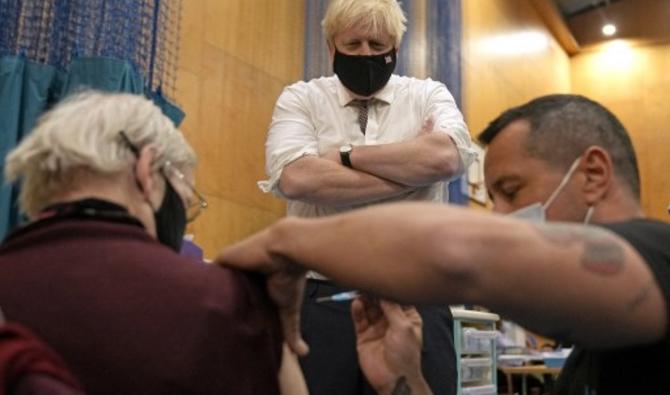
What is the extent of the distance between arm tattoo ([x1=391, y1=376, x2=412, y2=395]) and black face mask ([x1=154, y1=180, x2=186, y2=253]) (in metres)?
0.51

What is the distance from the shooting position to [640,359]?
93cm

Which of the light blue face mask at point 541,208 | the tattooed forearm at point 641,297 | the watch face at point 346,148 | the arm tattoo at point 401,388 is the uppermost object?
the watch face at point 346,148

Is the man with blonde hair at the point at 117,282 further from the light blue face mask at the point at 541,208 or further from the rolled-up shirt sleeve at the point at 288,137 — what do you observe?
the rolled-up shirt sleeve at the point at 288,137

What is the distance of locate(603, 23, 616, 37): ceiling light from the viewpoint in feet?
24.5

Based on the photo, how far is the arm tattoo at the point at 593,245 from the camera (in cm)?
74

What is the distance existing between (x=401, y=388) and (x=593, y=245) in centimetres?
72

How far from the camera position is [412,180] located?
1844 mm

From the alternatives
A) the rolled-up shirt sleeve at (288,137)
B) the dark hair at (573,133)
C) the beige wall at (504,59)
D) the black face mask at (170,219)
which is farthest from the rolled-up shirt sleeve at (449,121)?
the beige wall at (504,59)

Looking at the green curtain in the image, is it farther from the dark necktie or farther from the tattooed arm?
the tattooed arm

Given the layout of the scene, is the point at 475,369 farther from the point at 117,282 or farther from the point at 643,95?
the point at 643,95

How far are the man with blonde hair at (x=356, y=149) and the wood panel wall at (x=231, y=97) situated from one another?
44.5 inches

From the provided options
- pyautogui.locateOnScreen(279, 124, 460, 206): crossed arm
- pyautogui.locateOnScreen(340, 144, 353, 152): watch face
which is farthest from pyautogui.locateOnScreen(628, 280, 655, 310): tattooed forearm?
pyautogui.locateOnScreen(340, 144, 353, 152): watch face

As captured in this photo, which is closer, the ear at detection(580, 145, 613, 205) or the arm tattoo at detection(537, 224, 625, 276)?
the arm tattoo at detection(537, 224, 625, 276)

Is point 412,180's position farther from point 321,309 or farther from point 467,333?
point 467,333
